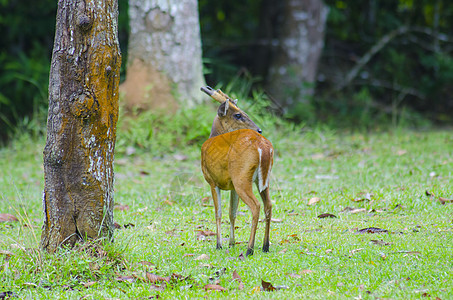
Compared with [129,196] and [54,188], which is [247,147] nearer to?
[54,188]

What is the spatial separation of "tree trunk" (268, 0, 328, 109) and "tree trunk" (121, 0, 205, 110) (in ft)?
10.6

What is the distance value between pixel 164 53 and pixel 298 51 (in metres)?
4.01

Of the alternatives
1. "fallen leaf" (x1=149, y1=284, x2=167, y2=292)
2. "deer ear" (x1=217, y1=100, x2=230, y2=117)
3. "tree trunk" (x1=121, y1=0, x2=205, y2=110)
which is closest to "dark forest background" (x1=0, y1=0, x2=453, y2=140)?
"tree trunk" (x1=121, y1=0, x2=205, y2=110)

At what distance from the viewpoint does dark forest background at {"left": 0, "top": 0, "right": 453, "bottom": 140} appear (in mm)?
13867

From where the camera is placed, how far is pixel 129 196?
736 centimetres

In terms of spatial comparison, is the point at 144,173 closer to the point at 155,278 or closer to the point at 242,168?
→ the point at 242,168

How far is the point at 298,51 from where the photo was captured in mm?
13703

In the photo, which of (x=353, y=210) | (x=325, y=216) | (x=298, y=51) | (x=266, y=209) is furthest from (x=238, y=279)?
(x=298, y=51)

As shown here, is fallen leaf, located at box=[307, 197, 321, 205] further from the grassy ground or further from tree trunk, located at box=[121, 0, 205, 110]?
tree trunk, located at box=[121, 0, 205, 110]

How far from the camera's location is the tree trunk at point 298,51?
13492mm

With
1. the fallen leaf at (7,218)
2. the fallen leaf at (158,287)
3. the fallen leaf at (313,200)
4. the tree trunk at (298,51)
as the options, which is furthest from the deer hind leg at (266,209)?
the tree trunk at (298,51)

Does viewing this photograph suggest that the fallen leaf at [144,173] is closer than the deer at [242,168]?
No

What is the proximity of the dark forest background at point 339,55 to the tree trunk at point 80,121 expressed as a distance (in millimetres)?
8779

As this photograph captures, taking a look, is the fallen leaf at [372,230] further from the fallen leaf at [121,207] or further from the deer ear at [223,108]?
the fallen leaf at [121,207]
